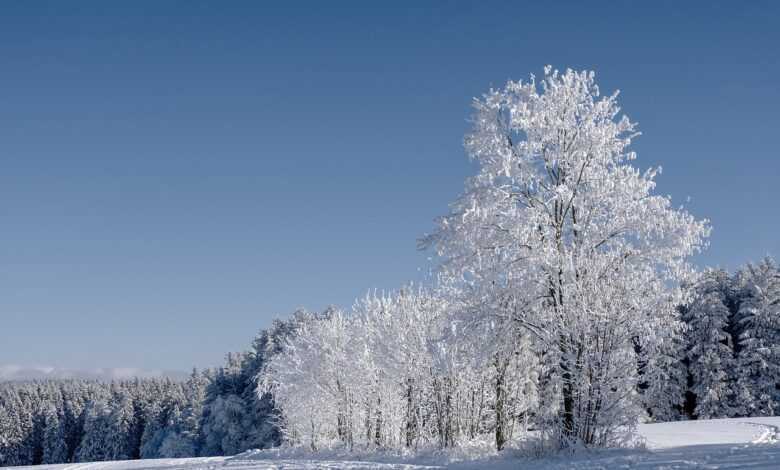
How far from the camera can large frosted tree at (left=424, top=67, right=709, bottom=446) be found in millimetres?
Result: 15281

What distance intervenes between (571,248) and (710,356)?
29033 mm

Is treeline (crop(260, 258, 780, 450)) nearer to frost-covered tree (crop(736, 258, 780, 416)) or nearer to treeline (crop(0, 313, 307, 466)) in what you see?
frost-covered tree (crop(736, 258, 780, 416))

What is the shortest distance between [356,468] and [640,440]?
678cm

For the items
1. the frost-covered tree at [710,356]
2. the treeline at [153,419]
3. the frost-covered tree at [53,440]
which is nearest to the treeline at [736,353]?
the frost-covered tree at [710,356]

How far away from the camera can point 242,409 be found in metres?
54.2

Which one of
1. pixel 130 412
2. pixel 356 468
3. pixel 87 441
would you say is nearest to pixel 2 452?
pixel 87 441

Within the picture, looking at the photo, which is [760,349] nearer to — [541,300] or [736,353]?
[736,353]

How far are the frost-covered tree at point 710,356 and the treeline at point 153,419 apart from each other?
2878 centimetres

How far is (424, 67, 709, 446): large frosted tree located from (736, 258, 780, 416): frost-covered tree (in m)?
28.2

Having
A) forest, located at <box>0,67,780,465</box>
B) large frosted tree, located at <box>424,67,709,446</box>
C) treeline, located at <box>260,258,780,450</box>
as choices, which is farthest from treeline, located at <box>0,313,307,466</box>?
large frosted tree, located at <box>424,67,709,446</box>

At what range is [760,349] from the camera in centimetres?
3978

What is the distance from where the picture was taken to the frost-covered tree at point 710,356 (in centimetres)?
4034

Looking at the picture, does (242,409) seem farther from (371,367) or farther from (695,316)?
(695,316)

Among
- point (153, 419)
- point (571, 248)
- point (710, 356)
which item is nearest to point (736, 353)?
point (710, 356)
